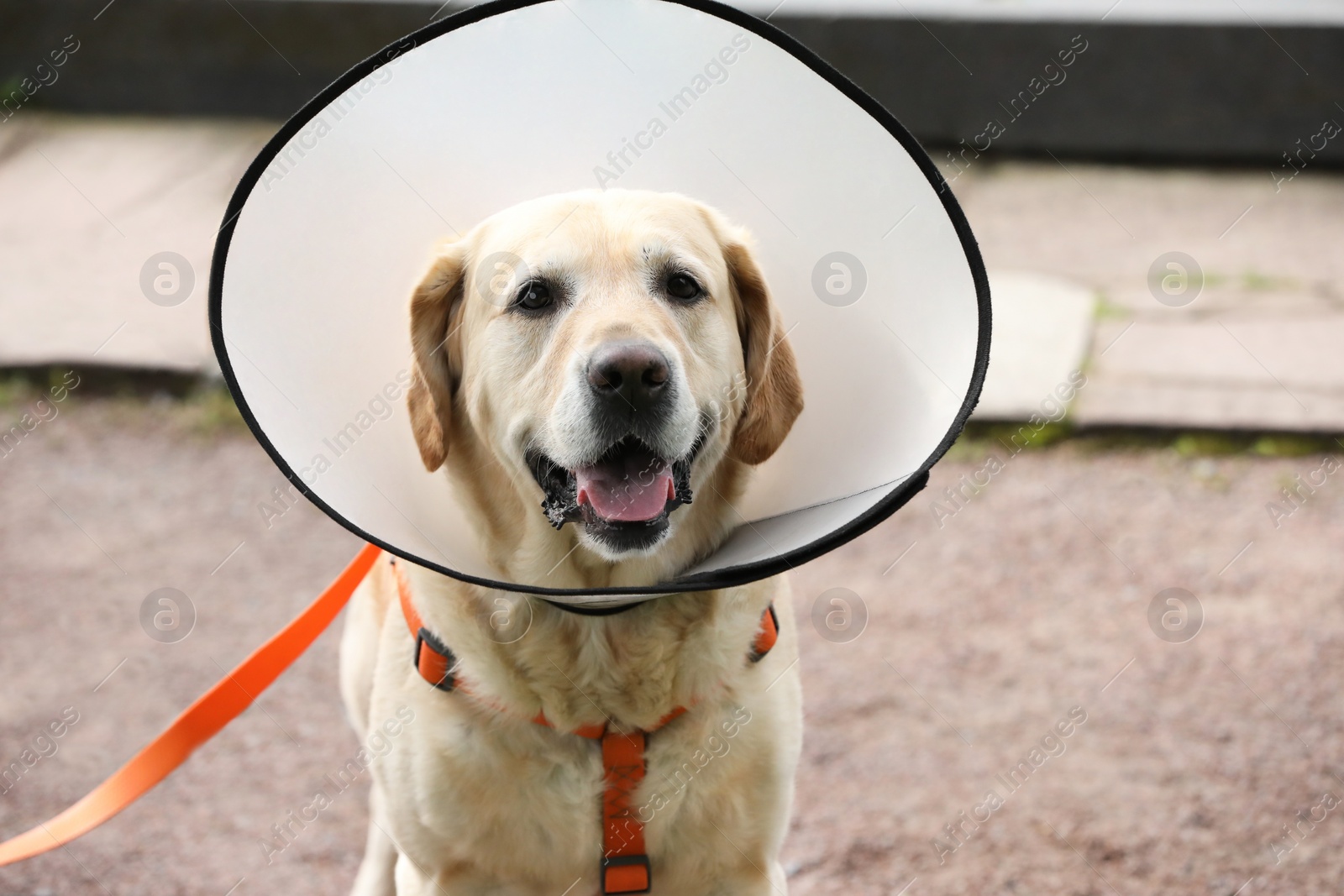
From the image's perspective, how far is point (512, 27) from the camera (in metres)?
2.20

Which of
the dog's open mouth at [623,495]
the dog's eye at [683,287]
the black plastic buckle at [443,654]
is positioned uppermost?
the dog's eye at [683,287]

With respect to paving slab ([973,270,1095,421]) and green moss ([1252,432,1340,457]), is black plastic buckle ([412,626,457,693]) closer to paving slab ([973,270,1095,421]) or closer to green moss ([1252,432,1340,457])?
paving slab ([973,270,1095,421])

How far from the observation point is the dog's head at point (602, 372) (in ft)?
7.27

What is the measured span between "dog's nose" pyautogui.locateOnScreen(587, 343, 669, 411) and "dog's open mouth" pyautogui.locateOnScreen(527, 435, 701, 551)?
10cm

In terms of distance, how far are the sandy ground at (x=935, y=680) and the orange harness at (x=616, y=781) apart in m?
1.12

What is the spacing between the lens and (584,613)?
Result: 2.41 m

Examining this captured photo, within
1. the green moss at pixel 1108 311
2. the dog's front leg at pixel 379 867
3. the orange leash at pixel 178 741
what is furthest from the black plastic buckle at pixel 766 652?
the green moss at pixel 1108 311

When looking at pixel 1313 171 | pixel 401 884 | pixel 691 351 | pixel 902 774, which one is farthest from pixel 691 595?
pixel 1313 171

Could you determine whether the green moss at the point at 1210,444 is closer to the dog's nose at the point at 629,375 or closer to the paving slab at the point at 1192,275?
the paving slab at the point at 1192,275

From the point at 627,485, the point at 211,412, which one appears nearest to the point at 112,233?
the point at 211,412

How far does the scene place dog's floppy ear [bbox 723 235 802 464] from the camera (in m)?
2.44

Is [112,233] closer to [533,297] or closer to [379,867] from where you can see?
[379,867]

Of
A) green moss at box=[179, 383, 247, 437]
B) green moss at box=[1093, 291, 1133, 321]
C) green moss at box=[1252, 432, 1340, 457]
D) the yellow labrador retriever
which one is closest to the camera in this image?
the yellow labrador retriever

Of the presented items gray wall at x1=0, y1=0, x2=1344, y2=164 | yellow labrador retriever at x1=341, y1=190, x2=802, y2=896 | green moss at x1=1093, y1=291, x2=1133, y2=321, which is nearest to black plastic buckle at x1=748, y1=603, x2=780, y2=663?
yellow labrador retriever at x1=341, y1=190, x2=802, y2=896
